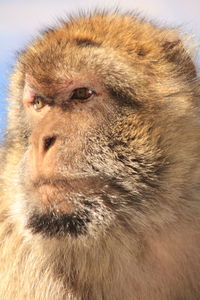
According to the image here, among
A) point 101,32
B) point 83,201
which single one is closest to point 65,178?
point 83,201

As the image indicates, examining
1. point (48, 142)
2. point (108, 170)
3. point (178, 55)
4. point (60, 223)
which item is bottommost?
point (60, 223)

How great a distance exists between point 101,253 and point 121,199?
36 centimetres

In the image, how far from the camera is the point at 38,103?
120 inches

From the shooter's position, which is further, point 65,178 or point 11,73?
point 11,73

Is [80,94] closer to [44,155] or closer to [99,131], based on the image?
[99,131]

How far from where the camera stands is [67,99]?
2.88 metres

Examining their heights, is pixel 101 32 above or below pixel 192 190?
above

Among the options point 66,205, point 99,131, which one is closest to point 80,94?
point 99,131

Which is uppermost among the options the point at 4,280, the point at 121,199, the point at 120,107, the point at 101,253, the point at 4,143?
the point at 120,107

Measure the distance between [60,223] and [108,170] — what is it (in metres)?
0.37

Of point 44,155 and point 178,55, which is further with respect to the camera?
point 178,55

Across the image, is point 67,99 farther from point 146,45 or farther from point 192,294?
point 192,294

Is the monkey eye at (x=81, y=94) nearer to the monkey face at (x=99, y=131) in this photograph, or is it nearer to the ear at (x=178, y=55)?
the monkey face at (x=99, y=131)

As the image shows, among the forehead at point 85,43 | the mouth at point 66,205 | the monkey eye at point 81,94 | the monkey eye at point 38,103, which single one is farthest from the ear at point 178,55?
the mouth at point 66,205
